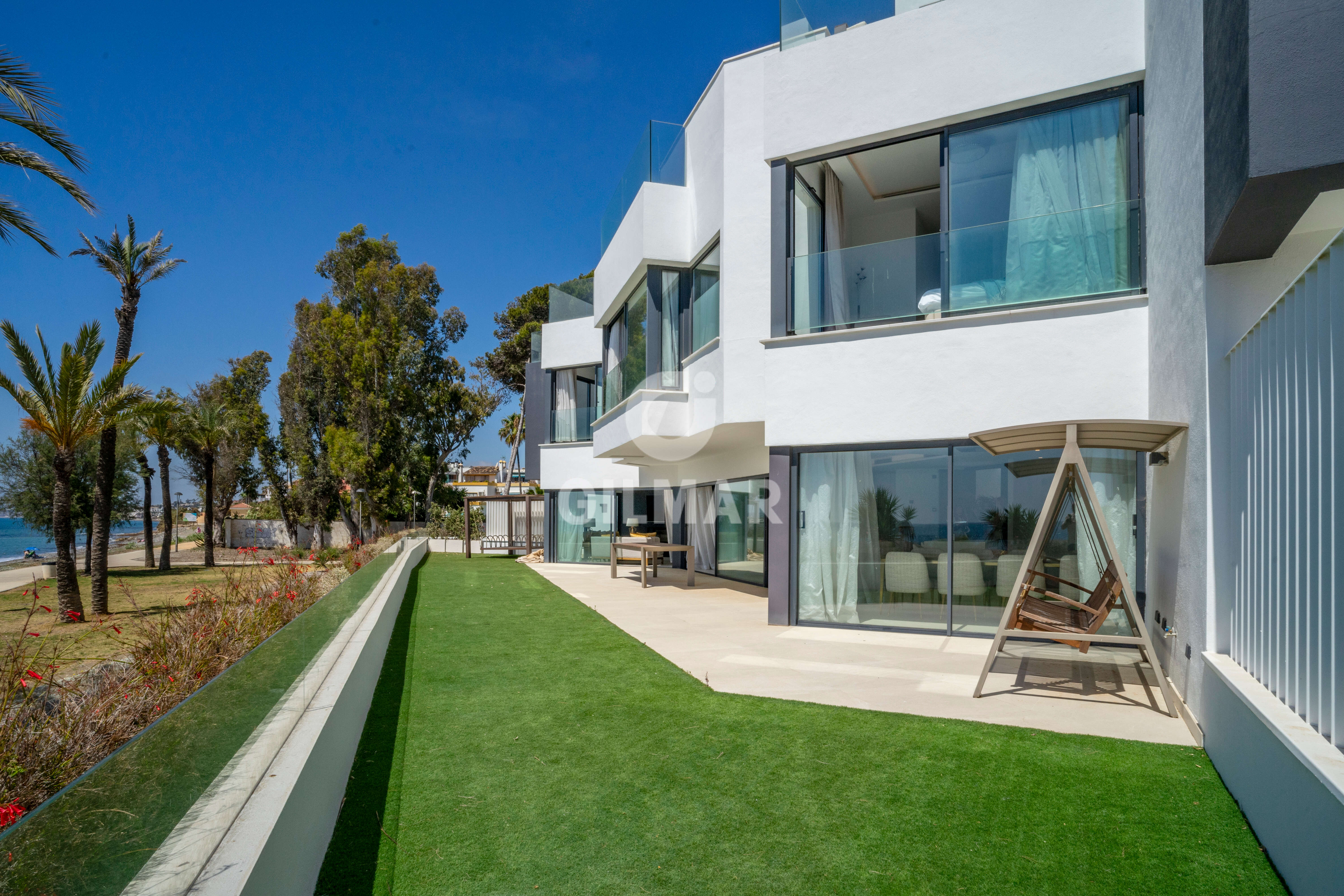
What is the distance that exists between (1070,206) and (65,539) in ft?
61.4

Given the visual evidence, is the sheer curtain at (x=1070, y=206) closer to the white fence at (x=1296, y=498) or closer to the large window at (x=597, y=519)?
the white fence at (x=1296, y=498)

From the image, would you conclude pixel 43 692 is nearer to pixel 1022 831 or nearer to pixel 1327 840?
pixel 1022 831

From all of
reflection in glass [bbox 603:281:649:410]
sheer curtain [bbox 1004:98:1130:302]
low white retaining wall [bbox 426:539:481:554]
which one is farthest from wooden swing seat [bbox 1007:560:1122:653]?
low white retaining wall [bbox 426:539:481:554]

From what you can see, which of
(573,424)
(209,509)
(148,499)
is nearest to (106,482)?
(573,424)

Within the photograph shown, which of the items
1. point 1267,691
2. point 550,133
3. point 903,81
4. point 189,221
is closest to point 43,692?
point 1267,691

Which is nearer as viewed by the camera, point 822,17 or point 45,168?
point 45,168

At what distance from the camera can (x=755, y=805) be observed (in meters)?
3.80

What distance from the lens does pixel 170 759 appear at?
6.77 ft

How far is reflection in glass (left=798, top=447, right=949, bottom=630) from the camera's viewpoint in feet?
27.6

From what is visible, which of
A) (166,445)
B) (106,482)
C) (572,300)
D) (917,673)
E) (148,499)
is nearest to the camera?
(917,673)

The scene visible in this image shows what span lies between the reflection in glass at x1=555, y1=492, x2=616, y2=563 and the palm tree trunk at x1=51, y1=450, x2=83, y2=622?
10.4 meters

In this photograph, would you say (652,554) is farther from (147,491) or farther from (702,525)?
(147,491)

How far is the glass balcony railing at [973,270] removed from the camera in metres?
7.67

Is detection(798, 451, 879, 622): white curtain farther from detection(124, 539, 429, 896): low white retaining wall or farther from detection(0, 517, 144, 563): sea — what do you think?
detection(0, 517, 144, 563): sea
